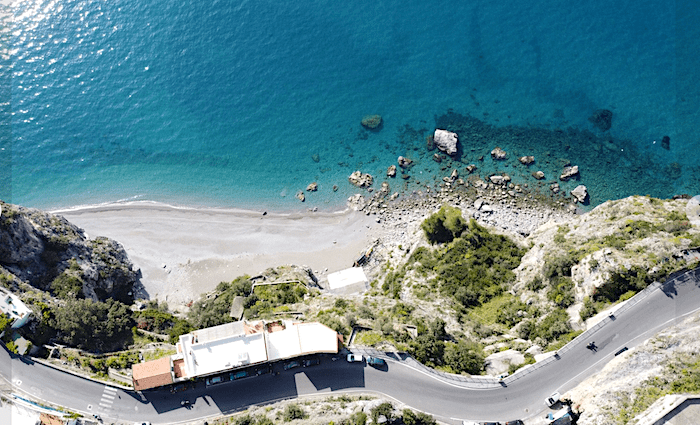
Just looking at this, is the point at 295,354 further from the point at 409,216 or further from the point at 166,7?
the point at 166,7

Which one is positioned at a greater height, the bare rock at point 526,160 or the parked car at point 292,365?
the bare rock at point 526,160

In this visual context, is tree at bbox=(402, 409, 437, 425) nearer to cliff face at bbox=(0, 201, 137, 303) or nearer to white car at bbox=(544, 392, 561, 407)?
white car at bbox=(544, 392, 561, 407)

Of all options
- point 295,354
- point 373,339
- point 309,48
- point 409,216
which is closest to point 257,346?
point 295,354

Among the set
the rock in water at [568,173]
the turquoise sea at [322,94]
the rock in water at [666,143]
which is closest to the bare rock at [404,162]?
the turquoise sea at [322,94]

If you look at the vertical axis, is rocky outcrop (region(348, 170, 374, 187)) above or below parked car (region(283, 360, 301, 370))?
above

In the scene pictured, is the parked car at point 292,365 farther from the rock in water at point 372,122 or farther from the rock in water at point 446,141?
the rock in water at point 446,141

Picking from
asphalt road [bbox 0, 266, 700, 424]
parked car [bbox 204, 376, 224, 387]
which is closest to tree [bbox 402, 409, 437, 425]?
asphalt road [bbox 0, 266, 700, 424]
